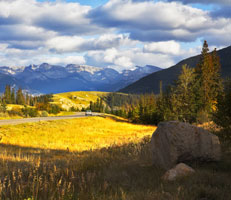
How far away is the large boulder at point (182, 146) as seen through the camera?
308 inches

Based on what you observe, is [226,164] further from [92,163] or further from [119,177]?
[92,163]

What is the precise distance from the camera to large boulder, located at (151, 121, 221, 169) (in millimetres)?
7830

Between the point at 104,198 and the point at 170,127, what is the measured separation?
14.2 ft

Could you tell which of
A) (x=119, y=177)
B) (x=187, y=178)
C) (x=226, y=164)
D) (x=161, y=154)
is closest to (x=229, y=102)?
(x=226, y=164)

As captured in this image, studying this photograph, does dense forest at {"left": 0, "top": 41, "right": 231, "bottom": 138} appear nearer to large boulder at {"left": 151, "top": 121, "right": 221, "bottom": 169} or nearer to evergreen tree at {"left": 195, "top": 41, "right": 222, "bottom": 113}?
evergreen tree at {"left": 195, "top": 41, "right": 222, "bottom": 113}

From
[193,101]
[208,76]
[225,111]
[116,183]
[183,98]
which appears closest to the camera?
[116,183]

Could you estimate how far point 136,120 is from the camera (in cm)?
5275

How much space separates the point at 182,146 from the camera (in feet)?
25.8

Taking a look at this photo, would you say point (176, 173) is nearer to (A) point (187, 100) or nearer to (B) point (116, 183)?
(B) point (116, 183)

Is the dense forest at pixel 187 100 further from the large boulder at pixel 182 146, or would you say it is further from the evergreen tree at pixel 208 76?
the large boulder at pixel 182 146

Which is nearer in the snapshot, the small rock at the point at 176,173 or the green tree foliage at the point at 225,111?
the small rock at the point at 176,173

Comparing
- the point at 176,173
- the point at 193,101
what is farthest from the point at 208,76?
the point at 176,173

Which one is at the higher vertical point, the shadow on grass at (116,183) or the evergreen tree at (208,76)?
the evergreen tree at (208,76)

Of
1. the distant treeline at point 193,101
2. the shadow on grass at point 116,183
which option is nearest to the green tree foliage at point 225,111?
the distant treeline at point 193,101
